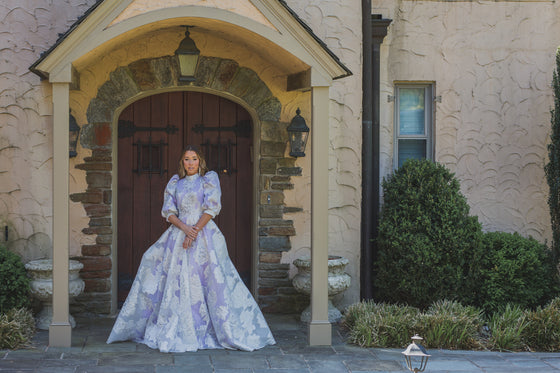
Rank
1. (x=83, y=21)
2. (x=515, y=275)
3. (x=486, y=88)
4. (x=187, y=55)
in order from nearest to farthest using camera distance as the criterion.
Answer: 1. (x=83, y=21)
2. (x=187, y=55)
3. (x=515, y=275)
4. (x=486, y=88)

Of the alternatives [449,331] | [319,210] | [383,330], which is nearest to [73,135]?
[319,210]

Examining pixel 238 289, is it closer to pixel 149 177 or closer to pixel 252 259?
pixel 252 259

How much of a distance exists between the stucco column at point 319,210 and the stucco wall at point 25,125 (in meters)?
2.84

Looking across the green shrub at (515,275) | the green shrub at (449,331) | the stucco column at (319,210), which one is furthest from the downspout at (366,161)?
the stucco column at (319,210)

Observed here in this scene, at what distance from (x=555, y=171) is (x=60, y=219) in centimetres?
531

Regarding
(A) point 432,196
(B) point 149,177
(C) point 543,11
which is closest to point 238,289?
(B) point 149,177

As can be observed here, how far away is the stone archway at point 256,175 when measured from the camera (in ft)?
23.3

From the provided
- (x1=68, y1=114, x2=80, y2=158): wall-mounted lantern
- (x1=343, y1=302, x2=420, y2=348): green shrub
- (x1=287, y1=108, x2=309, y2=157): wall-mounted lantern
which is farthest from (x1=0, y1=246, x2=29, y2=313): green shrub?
(x1=343, y1=302, x2=420, y2=348): green shrub

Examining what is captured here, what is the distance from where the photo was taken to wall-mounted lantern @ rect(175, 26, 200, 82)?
670 cm

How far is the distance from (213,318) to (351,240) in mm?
2146

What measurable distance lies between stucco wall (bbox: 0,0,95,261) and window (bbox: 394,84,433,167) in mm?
3989

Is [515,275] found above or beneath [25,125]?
beneath

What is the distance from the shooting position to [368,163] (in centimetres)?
763

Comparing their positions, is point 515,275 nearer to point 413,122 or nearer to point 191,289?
point 413,122
